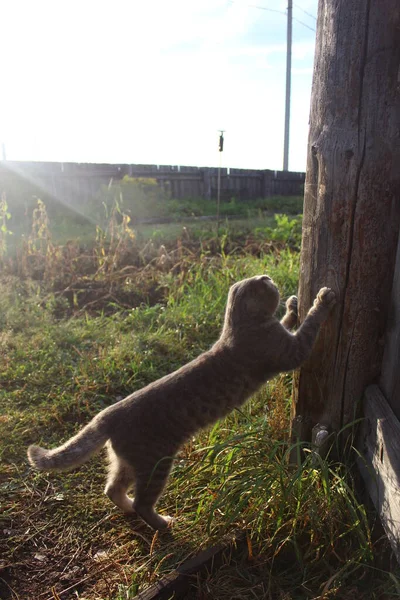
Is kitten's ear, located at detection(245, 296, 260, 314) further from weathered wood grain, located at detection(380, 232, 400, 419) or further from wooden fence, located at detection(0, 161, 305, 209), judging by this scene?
wooden fence, located at detection(0, 161, 305, 209)

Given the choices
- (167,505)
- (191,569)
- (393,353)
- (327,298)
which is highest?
(327,298)

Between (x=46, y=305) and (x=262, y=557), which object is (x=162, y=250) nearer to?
(x=46, y=305)


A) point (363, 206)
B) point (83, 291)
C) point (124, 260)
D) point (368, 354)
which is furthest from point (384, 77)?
point (124, 260)

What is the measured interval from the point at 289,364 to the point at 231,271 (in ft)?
12.2

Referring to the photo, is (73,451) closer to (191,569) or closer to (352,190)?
(191,569)

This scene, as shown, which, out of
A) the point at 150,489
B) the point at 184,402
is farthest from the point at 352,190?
the point at 150,489

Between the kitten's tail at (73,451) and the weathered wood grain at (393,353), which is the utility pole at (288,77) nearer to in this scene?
the weathered wood grain at (393,353)

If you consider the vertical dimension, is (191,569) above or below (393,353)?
below

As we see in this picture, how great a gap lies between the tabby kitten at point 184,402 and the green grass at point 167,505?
0.80 feet

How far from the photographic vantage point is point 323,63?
257cm

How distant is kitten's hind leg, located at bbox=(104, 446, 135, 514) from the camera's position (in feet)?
9.88

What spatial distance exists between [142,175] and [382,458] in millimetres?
17206

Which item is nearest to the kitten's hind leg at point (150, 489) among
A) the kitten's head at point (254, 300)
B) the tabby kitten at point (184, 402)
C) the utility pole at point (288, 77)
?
the tabby kitten at point (184, 402)

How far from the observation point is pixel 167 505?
318cm
